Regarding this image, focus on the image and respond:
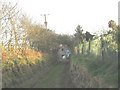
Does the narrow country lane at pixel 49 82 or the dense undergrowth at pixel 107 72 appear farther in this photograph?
the narrow country lane at pixel 49 82

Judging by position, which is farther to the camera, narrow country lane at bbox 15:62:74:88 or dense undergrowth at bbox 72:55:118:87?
narrow country lane at bbox 15:62:74:88

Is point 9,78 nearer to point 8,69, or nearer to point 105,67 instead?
point 8,69

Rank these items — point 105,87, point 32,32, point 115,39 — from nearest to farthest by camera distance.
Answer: point 105,87 → point 115,39 → point 32,32

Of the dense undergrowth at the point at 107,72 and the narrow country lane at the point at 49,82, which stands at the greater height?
the dense undergrowth at the point at 107,72

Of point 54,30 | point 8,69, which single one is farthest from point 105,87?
point 54,30

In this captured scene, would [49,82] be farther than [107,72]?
Yes

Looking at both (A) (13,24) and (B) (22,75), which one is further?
(A) (13,24)

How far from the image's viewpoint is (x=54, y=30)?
65.0 meters

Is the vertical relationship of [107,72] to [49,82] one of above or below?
above

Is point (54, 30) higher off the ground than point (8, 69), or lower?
higher

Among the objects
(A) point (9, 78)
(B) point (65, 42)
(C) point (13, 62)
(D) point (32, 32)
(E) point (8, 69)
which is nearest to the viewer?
(A) point (9, 78)

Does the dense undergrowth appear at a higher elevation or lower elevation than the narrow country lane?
higher

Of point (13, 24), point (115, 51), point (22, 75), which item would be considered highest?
point (13, 24)

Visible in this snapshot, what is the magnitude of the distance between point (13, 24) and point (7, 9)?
225 inches
